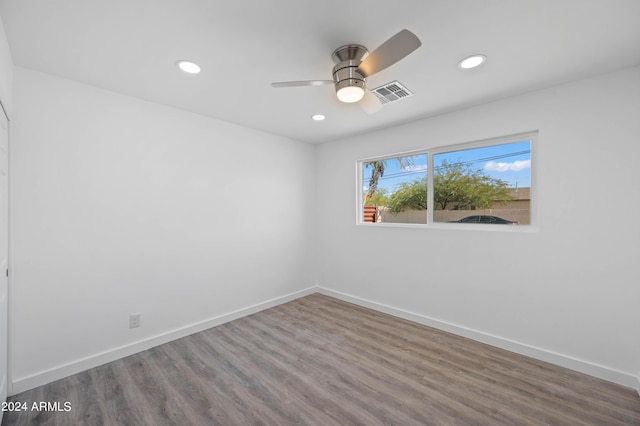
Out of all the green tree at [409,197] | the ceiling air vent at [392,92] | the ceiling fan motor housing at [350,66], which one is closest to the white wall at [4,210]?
the ceiling fan motor housing at [350,66]

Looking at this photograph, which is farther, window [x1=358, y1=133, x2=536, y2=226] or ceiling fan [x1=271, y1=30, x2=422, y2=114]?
window [x1=358, y1=133, x2=536, y2=226]

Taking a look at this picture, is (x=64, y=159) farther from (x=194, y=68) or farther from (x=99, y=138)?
(x=194, y=68)

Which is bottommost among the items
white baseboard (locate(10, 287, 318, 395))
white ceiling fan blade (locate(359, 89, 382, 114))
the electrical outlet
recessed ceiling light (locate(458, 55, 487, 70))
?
white baseboard (locate(10, 287, 318, 395))

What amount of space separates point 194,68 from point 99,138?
1.09 meters

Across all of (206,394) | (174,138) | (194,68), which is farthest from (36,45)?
(206,394)

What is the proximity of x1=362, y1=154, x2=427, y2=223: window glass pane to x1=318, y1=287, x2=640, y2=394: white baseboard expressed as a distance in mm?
1138

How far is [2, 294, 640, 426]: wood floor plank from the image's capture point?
173 cm

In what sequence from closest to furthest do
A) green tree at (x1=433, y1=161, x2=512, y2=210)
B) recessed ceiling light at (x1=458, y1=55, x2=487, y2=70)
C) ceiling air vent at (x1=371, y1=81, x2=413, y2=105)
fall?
recessed ceiling light at (x1=458, y1=55, x2=487, y2=70), ceiling air vent at (x1=371, y1=81, x2=413, y2=105), green tree at (x1=433, y1=161, x2=512, y2=210)

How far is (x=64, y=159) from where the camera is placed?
214 centimetres

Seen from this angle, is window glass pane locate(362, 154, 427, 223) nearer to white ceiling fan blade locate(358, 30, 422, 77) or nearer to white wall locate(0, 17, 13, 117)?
white ceiling fan blade locate(358, 30, 422, 77)

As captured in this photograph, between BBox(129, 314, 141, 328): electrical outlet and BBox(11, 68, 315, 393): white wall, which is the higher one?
BBox(11, 68, 315, 393): white wall

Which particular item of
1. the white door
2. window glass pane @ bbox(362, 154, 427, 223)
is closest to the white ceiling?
the white door

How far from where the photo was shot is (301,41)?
167 cm

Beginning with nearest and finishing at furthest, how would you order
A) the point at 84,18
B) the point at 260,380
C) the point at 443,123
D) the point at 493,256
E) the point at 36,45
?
the point at 84,18 < the point at 36,45 < the point at 260,380 < the point at 493,256 < the point at 443,123
